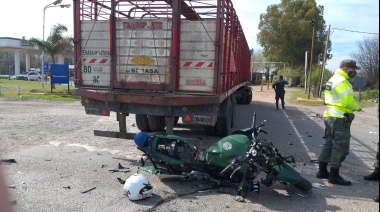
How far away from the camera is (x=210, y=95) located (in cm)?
623

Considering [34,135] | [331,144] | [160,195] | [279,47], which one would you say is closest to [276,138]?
[331,144]

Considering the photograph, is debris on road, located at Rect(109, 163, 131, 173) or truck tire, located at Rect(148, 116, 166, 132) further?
truck tire, located at Rect(148, 116, 166, 132)

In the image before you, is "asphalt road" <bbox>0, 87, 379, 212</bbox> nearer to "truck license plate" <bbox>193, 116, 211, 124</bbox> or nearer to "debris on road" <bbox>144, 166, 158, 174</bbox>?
"debris on road" <bbox>144, 166, 158, 174</bbox>

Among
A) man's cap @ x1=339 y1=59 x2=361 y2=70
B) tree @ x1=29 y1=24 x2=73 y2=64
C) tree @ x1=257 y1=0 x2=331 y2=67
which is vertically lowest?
man's cap @ x1=339 y1=59 x2=361 y2=70

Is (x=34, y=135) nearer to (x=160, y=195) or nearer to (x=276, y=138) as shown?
(x=160, y=195)

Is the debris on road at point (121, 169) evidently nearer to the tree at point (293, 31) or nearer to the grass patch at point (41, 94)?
the grass patch at point (41, 94)

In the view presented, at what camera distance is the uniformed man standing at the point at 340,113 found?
5.44 m

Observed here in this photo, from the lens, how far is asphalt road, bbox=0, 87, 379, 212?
175 inches

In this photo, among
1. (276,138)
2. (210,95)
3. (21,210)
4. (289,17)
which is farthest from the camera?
(289,17)

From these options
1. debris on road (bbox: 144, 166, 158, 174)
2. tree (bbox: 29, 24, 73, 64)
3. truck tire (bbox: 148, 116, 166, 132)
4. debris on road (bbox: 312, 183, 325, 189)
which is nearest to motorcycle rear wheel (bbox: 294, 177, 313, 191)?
debris on road (bbox: 312, 183, 325, 189)

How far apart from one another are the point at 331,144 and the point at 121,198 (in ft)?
11.3

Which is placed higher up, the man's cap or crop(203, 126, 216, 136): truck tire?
the man's cap

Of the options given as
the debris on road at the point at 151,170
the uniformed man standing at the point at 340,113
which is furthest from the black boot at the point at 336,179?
the debris on road at the point at 151,170

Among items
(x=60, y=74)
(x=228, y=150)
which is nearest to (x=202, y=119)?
(x=228, y=150)
